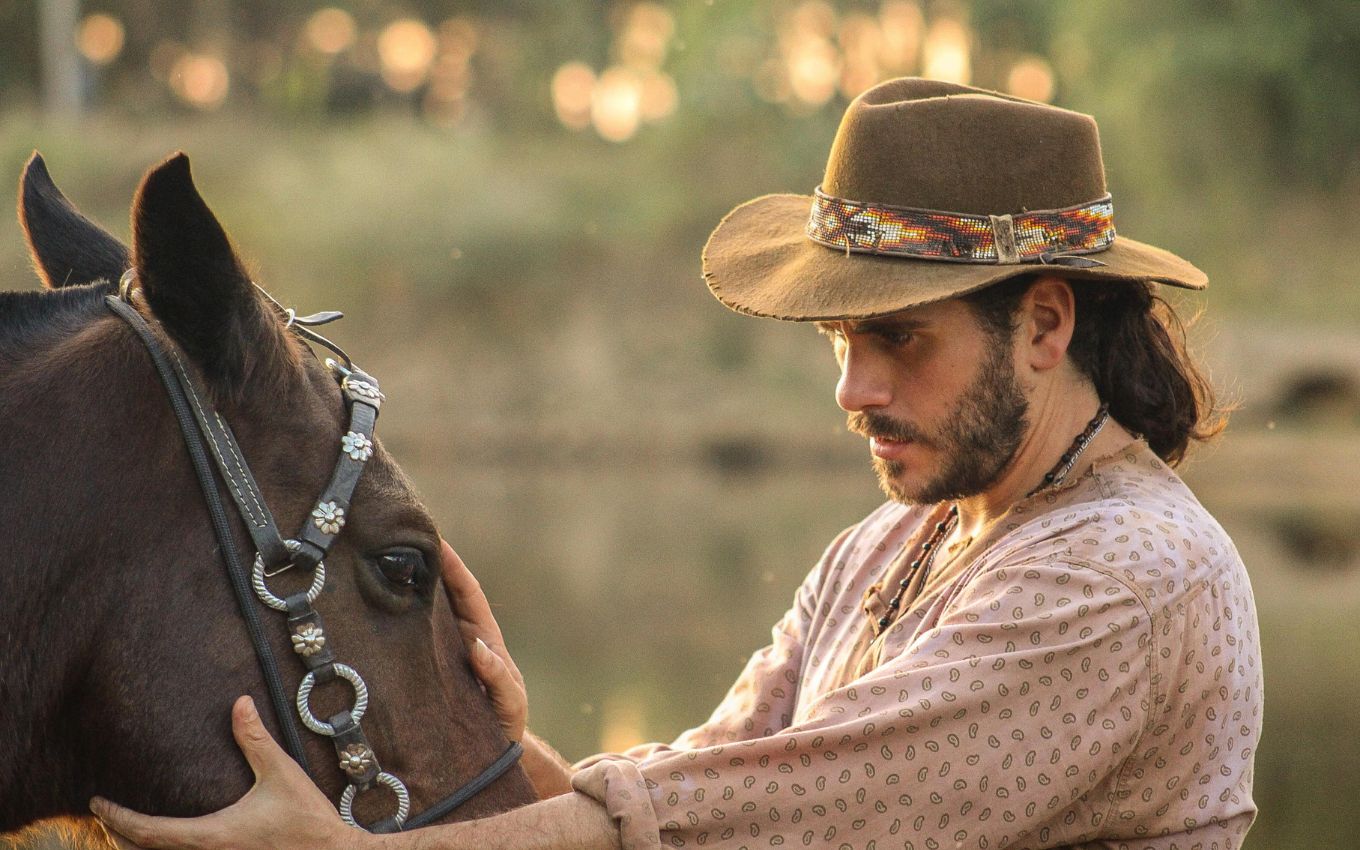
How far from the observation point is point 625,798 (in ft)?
7.67

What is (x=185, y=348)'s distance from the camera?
2.26 m

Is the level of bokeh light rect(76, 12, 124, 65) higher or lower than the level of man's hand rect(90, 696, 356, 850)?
higher

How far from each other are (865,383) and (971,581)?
42 cm

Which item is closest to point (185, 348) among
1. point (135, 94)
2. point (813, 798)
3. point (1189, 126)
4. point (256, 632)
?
point (256, 632)

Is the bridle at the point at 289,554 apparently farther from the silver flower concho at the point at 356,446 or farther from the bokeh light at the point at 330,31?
the bokeh light at the point at 330,31

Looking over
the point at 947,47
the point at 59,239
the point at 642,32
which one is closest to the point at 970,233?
the point at 59,239

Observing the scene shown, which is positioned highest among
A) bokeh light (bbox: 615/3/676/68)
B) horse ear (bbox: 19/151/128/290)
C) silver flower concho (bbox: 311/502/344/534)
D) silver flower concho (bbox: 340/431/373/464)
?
bokeh light (bbox: 615/3/676/68)

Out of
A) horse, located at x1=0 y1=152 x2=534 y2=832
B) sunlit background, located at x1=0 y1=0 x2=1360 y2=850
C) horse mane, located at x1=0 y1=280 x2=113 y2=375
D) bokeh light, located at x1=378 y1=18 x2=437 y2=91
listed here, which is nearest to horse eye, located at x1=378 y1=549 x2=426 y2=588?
horse, located at x1=0 y1=152 x2=534 y2=832

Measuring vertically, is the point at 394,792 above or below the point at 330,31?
below

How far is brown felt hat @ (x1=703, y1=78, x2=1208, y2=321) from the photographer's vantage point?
2.74m

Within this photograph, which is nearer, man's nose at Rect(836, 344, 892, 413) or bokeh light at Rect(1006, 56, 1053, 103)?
man's nose at Rect(836, 344, 892, 413)

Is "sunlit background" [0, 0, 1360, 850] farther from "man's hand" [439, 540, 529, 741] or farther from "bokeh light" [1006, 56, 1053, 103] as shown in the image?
"man's hand" [439, 540, 529, 741]

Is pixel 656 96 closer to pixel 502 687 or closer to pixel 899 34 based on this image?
pixel 899 34

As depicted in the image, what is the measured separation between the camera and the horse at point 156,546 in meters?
2.20
